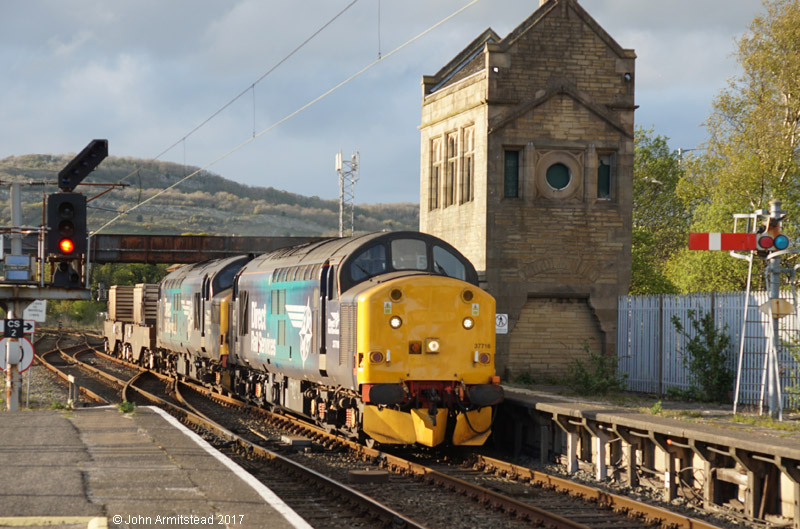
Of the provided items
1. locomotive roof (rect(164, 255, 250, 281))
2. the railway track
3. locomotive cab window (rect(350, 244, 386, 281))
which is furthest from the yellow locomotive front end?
locomotive roof (rect(164, 255, 250, 281))

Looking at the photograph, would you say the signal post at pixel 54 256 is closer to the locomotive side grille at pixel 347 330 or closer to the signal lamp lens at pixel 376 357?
the locomotive side grille at pixel 347 330

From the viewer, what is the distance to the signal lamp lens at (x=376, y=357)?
15.8m

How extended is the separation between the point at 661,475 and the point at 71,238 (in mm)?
9613

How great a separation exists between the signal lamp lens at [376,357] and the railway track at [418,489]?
152 cm

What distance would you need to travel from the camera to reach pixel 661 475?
13.9 meters

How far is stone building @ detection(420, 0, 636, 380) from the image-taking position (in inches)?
974

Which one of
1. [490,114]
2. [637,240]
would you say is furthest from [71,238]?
[637,240]

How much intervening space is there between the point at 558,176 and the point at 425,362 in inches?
412

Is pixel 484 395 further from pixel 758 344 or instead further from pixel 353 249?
pixel 758 344

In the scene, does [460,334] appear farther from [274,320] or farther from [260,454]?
[274,320]

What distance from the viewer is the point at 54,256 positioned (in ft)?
53.2

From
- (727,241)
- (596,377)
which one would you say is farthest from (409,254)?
(596,377)

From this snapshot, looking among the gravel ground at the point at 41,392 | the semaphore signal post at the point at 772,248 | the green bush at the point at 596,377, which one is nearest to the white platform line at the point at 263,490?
the semaphore signal post at the point at 772,248

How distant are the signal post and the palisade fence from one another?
11.7 metres
